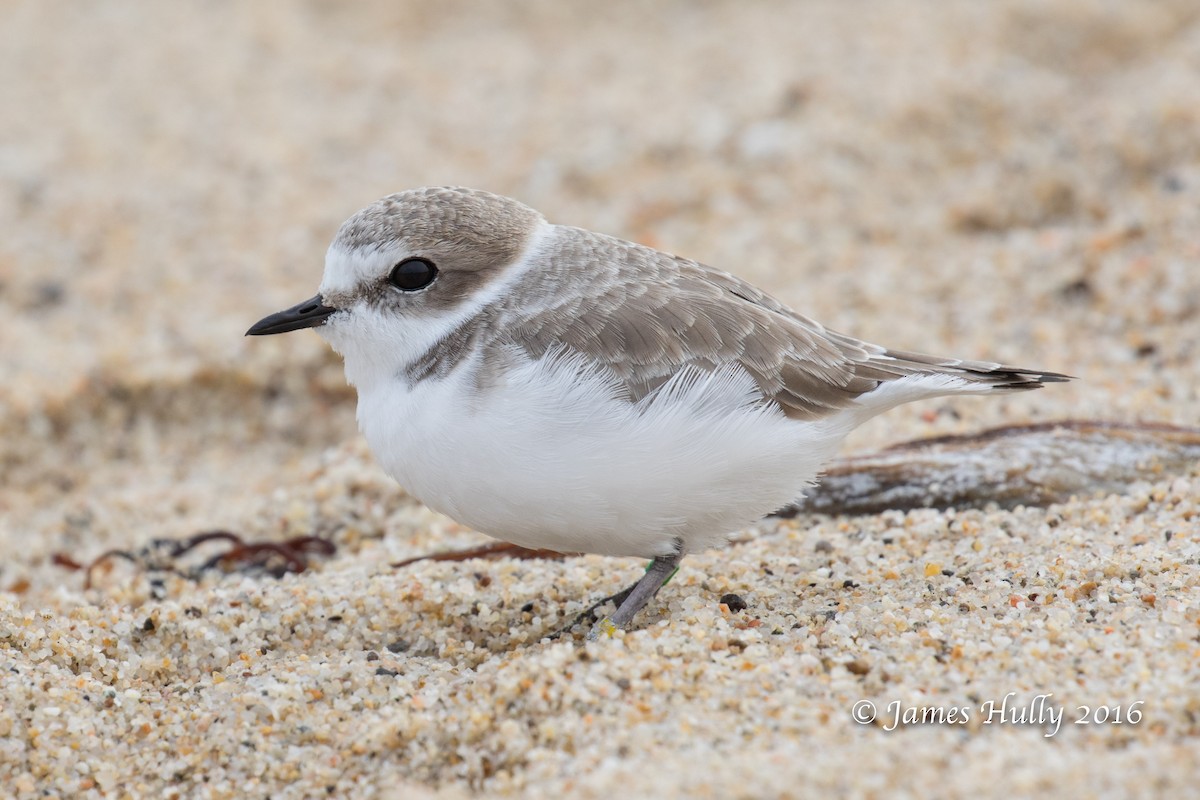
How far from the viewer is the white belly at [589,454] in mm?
3420

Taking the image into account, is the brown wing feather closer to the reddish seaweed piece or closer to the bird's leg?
the bird's leg

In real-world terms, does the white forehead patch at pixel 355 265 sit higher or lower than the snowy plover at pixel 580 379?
higher

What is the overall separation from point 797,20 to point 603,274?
630 centimetres

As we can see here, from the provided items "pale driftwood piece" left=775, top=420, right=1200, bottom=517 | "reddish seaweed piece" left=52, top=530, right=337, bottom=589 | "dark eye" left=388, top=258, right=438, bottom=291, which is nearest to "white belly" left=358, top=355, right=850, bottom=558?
"dark eye" left=388, top=258, right=438, bottom=291

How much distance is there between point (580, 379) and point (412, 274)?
69 centimetres

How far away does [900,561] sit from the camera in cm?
409

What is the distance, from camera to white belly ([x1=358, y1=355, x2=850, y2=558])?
3420mm

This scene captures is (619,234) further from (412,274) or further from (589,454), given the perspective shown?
(589,454)

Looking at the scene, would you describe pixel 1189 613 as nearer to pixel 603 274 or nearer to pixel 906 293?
pixel 603 274

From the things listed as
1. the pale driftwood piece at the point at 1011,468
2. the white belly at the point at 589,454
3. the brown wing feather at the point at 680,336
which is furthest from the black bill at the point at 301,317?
the pale driftwood piece at the point at 1011,468

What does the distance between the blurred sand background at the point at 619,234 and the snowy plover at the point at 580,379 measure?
403mm

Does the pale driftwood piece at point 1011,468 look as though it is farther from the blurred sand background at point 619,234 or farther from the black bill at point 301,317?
the black bill at point 301,317

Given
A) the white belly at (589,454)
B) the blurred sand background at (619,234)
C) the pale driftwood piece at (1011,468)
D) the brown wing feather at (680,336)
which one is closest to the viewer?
the blurred sand background at (619,234)

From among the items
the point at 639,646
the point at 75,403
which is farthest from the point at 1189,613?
the point at 75,403
